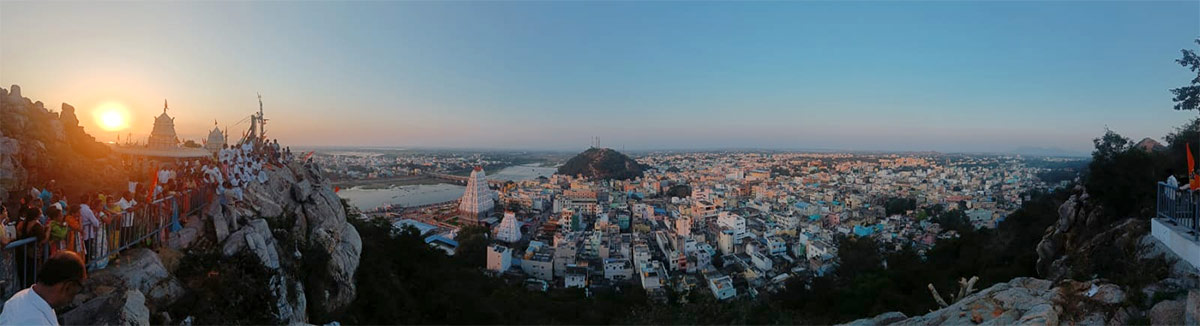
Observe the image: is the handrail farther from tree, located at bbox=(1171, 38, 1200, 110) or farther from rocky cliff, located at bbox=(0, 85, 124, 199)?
tree, located at bbox=(1171, 38, 1200, 110)

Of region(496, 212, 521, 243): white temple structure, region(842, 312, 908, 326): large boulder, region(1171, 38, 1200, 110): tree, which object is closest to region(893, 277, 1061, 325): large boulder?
region(842, 312, 908, 326): large boulder

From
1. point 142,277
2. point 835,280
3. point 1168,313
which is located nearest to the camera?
point 1168,313

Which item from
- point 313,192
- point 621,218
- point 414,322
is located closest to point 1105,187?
point 414,322

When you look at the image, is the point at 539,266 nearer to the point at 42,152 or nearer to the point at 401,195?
the point at 42,152

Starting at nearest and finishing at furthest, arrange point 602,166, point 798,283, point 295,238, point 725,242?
point 295,238, point 798,283, point 725,242, point 602,166

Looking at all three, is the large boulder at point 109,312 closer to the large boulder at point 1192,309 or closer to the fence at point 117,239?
the fence at point 117,239

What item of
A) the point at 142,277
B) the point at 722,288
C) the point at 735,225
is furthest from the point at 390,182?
the point at 142,277
